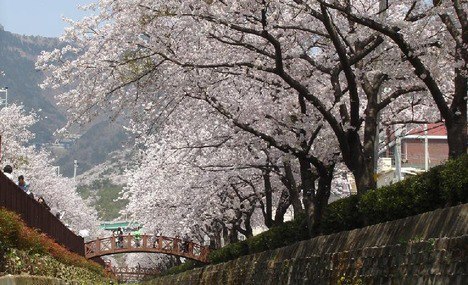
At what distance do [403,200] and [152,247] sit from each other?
56.5 meters

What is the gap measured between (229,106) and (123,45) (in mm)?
5782

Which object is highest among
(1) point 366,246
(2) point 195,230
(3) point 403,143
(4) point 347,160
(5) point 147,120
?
(3) point 403,143

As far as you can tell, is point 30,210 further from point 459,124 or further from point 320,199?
point 459,124

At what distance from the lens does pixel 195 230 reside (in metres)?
64.7

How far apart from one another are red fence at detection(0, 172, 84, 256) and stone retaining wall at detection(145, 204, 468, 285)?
6.92 m

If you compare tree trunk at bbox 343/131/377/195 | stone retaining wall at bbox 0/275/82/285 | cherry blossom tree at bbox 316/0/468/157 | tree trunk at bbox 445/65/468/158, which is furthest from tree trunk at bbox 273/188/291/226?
tree trunk at bbox 445/65/468/158

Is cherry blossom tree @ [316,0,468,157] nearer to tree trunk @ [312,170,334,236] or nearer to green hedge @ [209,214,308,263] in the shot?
tree trunk @ [312,170,334,236]

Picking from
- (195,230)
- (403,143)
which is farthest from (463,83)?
(403,143)

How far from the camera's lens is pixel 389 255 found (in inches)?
609

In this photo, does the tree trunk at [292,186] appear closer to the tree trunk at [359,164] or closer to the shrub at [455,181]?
the tree trunk at [359,164]

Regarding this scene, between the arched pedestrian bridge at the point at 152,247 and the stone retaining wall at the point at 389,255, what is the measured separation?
41.8 m

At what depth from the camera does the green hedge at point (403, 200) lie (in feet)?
48.8

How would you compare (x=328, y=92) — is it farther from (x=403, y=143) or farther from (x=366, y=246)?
(x=403, y=143)

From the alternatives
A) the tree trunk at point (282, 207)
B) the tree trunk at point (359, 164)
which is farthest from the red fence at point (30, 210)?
the tree trunk at point (282, 207)
